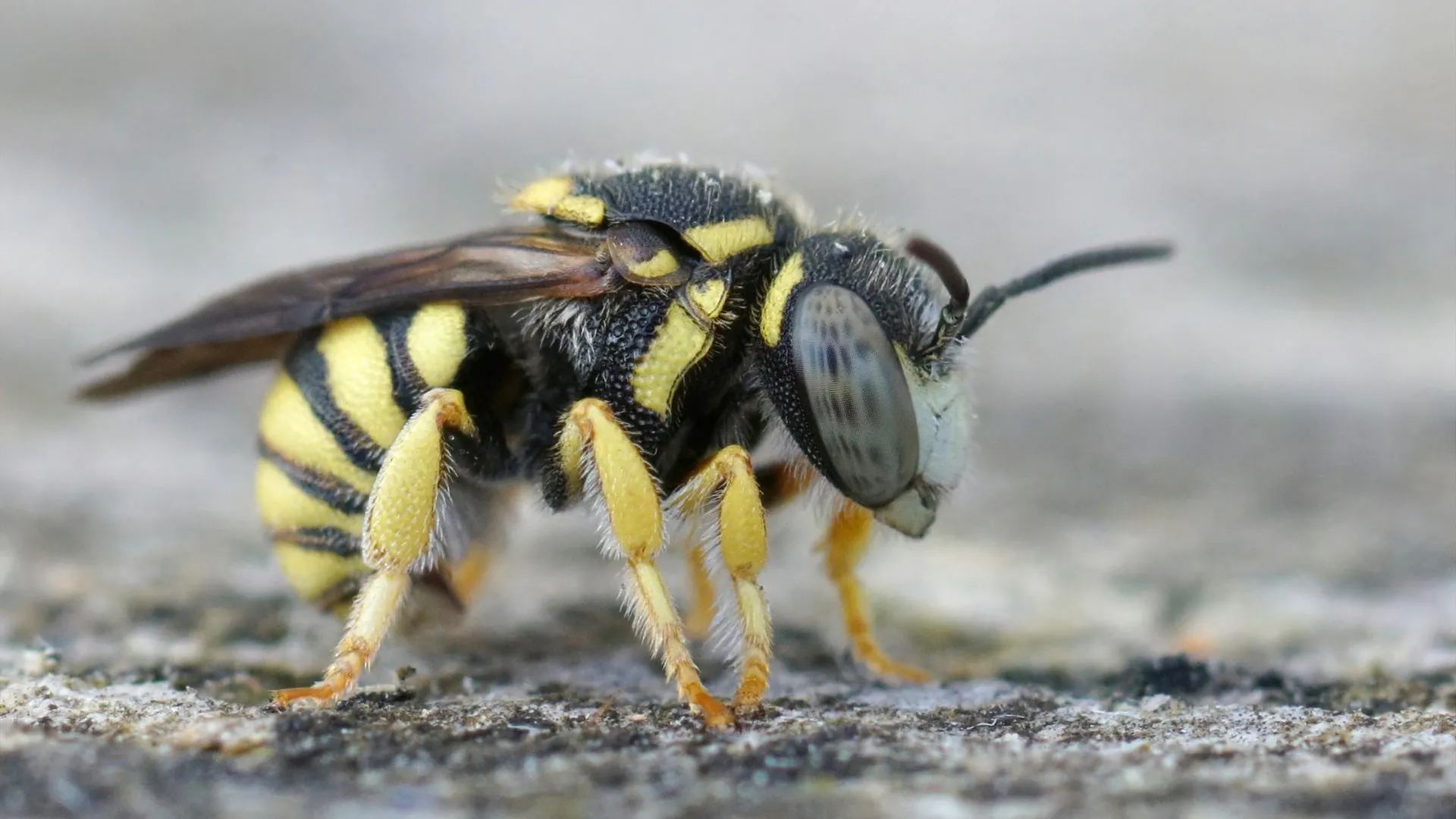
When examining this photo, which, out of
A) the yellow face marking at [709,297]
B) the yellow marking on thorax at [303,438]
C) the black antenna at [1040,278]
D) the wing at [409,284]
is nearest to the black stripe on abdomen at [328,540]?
the yellow marking on thorax at [303,438]

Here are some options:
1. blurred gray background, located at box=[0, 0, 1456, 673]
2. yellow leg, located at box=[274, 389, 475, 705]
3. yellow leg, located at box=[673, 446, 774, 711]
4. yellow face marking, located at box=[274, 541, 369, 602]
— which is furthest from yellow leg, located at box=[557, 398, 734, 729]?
blurred gray background, located at box=[0, 0, 1456, 673]

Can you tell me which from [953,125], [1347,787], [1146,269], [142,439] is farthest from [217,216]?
[1347,787]

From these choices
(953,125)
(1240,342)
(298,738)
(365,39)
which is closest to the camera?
(298,738)

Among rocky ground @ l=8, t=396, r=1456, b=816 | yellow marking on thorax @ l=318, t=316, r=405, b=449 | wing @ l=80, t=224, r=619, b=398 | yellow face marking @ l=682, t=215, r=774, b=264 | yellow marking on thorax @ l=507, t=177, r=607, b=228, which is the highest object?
yellow marking on thorax @ l=507, t=177, r=607, b=228

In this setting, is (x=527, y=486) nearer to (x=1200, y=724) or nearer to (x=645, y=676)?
(x=645, y=676)

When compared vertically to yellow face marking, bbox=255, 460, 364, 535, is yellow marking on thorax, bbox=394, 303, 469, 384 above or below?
above

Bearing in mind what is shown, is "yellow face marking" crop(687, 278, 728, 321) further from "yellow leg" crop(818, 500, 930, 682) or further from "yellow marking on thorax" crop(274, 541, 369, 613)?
"yellow marking on thorax" crop(274, 541, 369, 613)

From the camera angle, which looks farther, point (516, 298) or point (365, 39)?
point (365, 39)
